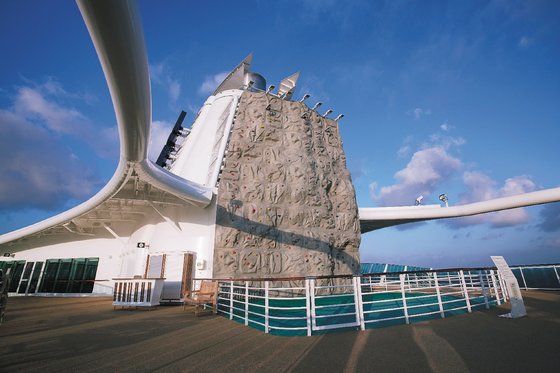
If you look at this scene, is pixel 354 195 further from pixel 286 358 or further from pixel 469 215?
pixel 286 358

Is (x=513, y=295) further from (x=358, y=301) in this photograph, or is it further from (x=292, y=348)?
(x=292, y=348)

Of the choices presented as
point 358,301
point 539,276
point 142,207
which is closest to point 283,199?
point 142,207

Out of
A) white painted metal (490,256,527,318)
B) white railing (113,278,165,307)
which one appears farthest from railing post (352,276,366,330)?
white railing (113,278,165,307)

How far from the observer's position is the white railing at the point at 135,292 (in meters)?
9.08

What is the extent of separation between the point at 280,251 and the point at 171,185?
677cm

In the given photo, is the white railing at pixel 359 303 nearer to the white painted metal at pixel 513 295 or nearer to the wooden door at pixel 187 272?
the white painted metal at pixel 513 295

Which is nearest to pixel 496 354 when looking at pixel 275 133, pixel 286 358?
pixel 286 358

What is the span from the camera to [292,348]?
3.86m

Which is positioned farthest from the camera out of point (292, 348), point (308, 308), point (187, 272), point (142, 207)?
point (142, 207)

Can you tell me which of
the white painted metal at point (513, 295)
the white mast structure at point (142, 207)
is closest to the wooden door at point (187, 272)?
the white mast structure at point (142, 207)

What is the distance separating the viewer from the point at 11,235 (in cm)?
1460

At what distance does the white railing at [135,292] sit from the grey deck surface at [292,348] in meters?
3.47

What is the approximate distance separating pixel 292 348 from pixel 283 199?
11477mm

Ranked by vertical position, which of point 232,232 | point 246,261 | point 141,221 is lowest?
point 246,261
